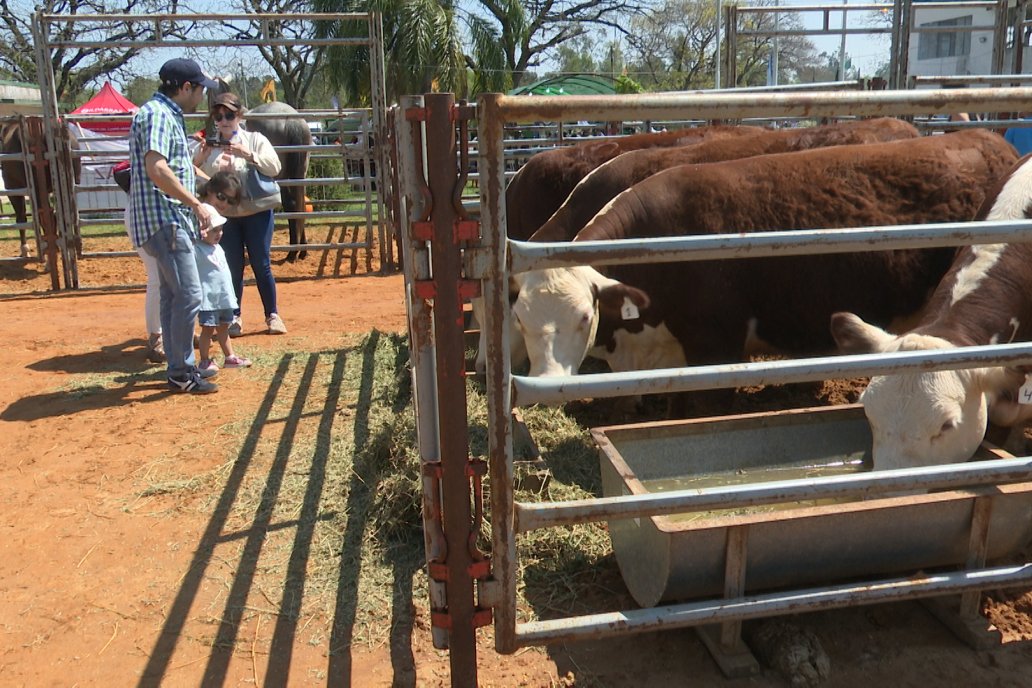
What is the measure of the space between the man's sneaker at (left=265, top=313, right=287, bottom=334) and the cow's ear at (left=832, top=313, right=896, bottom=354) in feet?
15.6

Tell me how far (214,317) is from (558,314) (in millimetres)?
2291

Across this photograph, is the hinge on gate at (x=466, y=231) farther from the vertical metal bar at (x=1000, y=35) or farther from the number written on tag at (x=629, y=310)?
the vertical metal bar at (x=1000, y=35)

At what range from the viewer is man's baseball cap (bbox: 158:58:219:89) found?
4.71 meters

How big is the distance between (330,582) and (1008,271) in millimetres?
2916

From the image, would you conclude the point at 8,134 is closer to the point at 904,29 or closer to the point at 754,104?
the point at 904,29

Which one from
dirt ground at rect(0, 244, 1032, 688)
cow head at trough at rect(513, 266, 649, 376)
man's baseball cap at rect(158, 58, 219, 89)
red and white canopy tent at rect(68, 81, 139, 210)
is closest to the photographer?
dirt ground at rect(0, 244, 1032, 688)

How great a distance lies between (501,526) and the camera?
2188 millimetres

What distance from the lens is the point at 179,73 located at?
15.6ft

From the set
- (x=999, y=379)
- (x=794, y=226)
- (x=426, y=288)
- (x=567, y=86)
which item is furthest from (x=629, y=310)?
(x=567, y=86)

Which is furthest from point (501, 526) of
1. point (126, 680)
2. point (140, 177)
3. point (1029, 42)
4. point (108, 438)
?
point (1029, 42)

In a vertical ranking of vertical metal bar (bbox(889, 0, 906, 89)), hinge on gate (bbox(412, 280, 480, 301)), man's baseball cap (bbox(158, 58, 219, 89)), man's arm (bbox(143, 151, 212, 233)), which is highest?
vertical metal bar (bbox(889, 0, 906, 89))

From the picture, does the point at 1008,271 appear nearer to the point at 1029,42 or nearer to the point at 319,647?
the point at 319,647

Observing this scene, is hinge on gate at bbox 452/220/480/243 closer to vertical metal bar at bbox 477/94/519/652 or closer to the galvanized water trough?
vertical metal bar at bbox 477/94/519/652

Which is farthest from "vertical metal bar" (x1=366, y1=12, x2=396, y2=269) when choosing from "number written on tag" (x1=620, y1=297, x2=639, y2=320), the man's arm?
"number written on tag" (x1=620, y1=297, x2=639, y2=320)
